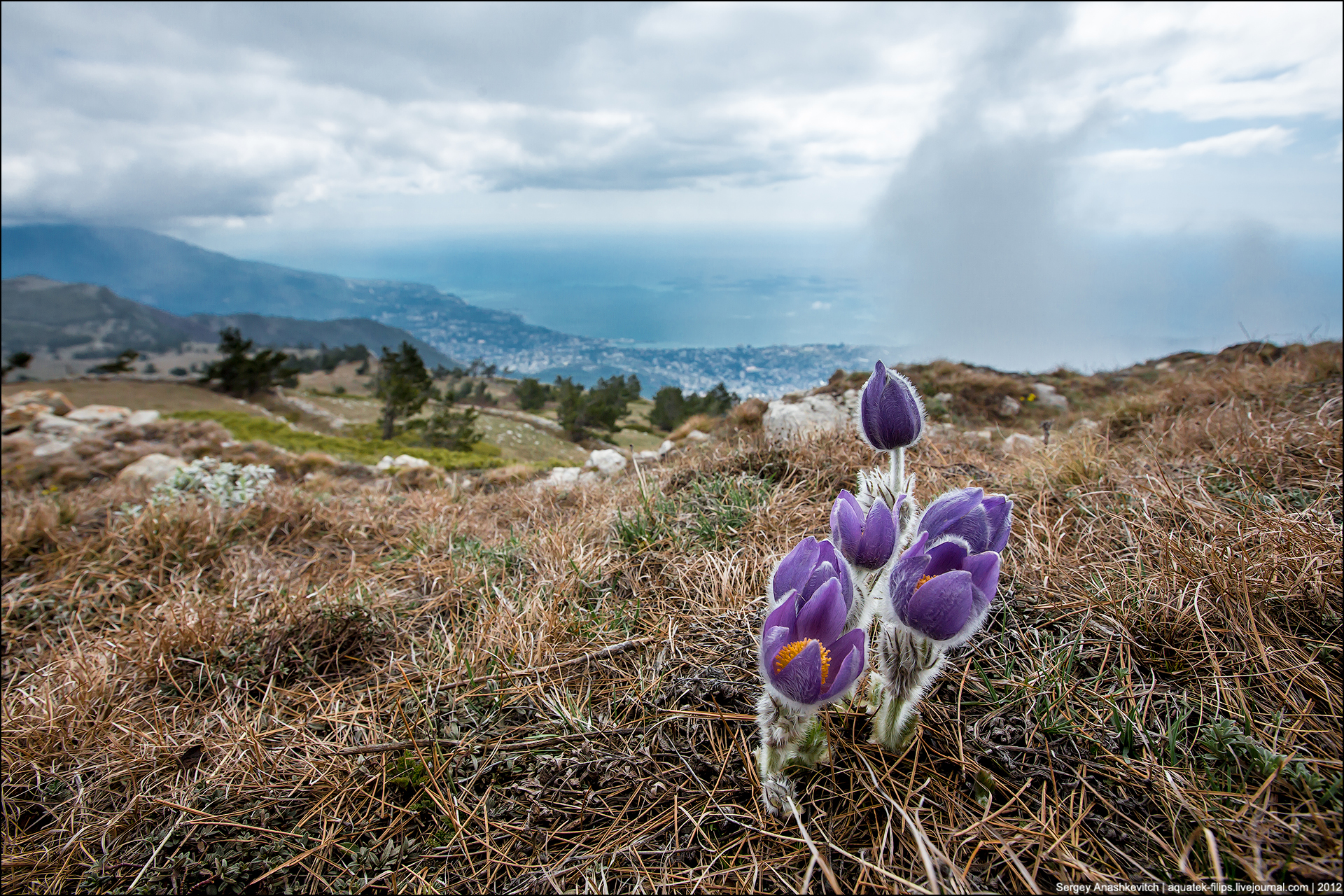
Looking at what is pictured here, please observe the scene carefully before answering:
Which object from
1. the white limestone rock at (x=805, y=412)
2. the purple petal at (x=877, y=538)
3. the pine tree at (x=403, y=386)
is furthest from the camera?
the pine tree at (x=403, y=386)

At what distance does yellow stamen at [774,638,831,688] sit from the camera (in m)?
1.10

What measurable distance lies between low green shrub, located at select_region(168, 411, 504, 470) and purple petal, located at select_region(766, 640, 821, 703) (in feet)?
66.2

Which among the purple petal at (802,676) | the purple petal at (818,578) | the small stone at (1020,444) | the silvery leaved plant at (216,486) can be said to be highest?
the small stone at (1020,444)

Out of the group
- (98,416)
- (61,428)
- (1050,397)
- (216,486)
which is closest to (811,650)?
(216,486)

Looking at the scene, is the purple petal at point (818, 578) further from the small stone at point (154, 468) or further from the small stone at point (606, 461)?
the small stone at point (154, 468)

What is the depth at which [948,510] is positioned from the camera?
1298 mm

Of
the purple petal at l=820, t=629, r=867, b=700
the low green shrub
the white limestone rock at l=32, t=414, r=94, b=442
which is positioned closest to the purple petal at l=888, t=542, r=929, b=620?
the purple petal at l=820, t=629, r=867, b=700

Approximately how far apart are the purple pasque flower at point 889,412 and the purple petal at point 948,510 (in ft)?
0.80

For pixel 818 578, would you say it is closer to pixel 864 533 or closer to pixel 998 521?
pixel 864 533

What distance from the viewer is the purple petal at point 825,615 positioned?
3.67 ft

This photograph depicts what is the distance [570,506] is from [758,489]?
4.87 ft

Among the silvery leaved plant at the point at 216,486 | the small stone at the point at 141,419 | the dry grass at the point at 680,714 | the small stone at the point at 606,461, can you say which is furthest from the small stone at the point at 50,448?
the dry grass at the point at 680,714

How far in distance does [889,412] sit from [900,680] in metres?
0.66

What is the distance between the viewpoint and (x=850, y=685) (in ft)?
3.55
